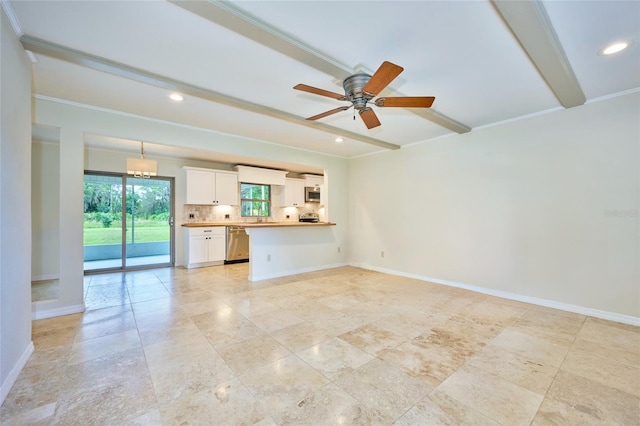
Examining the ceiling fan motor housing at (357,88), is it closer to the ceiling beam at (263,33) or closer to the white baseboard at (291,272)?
the ceiling beam at (263,33)

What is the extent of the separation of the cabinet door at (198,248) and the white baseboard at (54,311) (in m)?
2.49

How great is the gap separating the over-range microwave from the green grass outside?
350 cm

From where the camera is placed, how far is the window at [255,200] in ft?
22.8

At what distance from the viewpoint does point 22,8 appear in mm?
1762

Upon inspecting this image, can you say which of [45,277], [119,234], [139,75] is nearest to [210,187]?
[119,234]

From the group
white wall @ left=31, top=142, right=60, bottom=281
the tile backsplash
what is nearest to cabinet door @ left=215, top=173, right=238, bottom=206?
the tile backsplash

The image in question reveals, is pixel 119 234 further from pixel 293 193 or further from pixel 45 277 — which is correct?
pixel 293 193

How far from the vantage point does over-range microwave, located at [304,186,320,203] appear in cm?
768

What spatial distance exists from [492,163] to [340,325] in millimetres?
3183

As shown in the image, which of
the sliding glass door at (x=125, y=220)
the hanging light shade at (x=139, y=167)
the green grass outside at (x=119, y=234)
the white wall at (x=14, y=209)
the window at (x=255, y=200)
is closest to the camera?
the white wall at (x=14, y=209)

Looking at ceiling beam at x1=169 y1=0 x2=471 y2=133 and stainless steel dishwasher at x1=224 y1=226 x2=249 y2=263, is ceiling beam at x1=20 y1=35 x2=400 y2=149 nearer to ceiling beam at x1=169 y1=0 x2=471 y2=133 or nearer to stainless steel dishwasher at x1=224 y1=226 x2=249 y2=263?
ceiling beam at x1=169 y1=0 x2=471 y2=133

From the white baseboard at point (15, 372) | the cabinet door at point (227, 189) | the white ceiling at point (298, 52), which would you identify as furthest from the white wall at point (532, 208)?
the white baseboard at point (15, 372)

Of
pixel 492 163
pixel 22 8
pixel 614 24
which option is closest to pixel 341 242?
pixel 492 163

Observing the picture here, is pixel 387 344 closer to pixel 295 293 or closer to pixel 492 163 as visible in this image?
pixel 295 293
